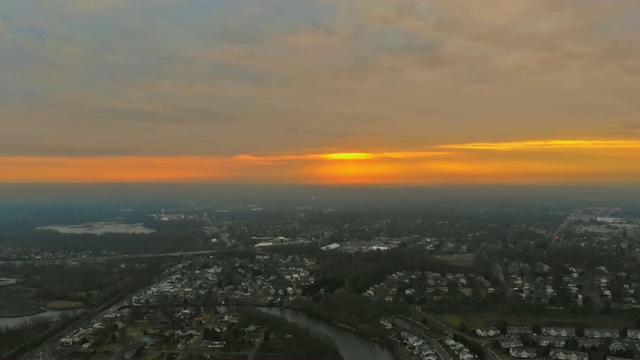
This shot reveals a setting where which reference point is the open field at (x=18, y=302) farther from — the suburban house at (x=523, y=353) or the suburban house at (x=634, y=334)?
the suburban house at (x=634, y=334)

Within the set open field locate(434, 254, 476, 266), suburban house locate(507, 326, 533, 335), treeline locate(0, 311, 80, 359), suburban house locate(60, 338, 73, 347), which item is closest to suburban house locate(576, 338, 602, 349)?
suburban house locate(507, 326, 533, 335)

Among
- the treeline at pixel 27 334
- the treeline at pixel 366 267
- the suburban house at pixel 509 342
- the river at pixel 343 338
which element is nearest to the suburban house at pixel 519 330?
the suburban house at pixel 509 342

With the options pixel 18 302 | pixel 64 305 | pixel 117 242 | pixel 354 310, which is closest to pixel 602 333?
pixel 354 310

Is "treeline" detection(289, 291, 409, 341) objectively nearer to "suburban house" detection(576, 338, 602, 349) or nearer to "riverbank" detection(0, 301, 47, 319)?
"suburban house" detection(576, 338, 602, 349)

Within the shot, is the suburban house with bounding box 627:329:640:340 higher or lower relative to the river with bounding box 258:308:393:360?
higher

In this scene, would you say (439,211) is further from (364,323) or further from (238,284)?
(364,323)

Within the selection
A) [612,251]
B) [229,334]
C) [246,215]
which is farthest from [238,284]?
[246,215]
